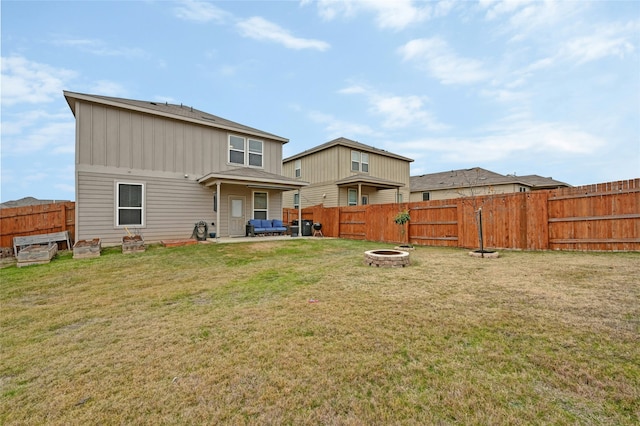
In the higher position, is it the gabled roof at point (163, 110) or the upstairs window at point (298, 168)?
the gabled roof at point (163, 110)

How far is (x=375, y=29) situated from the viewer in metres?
12.4

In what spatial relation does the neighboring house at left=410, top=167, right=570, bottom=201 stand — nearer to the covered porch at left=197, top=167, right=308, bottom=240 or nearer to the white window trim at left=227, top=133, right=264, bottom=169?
the covered porch at left=197, top=167, right=308, bottom=240

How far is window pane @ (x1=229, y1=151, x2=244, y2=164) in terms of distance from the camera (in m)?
13.1

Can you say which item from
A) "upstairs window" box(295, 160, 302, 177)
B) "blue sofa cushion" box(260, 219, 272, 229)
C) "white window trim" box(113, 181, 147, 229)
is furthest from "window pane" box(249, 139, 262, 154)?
"upstairs window" box(295, 160, 302, 177)

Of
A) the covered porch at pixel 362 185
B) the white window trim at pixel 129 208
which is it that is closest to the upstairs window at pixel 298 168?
the covered porch at pixel 362 185

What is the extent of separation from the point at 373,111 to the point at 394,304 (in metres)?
18.0

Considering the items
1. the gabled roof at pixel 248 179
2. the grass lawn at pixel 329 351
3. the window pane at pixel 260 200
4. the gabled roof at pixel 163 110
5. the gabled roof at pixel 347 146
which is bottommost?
the grass lawn at pixel 329 351

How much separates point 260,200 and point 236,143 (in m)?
3.12

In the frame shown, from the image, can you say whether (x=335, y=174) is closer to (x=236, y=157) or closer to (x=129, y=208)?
(x=236, y=157)

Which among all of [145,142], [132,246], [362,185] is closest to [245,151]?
[145,142]

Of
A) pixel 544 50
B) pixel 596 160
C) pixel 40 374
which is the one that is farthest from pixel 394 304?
pixel 596 160

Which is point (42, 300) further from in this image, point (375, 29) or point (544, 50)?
point (544, 50)

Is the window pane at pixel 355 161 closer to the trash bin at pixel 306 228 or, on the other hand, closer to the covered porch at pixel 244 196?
the trash bin at pixel 306 228

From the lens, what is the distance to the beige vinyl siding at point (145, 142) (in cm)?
→ 986
